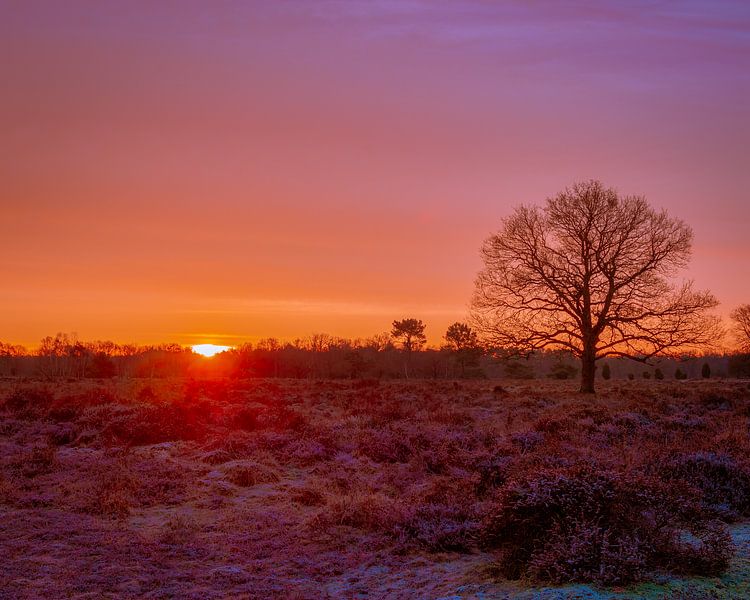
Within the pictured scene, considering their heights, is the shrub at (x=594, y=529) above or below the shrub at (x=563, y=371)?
below

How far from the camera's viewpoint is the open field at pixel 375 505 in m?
6.02

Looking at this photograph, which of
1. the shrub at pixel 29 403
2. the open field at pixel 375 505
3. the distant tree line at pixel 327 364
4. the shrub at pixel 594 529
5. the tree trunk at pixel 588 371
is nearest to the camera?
the shrub at pixel 594 529

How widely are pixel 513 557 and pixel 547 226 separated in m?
26.6

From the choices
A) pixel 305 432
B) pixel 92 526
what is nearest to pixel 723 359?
pixel 305 432

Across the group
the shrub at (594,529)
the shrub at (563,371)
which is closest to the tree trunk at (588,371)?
the shrub at (594,529)

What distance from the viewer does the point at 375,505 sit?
31.8ft

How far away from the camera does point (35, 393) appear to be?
23172 millimetres

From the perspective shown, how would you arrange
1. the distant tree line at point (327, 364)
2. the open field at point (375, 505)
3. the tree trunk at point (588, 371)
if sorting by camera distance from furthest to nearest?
the distant tree line at point (327, 364), the tree trunk at point (588, 371), the open field at point (375, 505)

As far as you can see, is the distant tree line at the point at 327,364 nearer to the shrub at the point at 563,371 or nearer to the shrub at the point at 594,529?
the shrub at the point at 563,371

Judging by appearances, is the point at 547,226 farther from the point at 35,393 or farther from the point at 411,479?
the point at 35,393

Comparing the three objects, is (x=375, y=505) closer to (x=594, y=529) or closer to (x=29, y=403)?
(x=594, y=529)

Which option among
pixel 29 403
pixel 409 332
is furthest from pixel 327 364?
pixel 29 403

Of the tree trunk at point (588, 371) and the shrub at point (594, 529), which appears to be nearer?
the shrub at point (594, 529)

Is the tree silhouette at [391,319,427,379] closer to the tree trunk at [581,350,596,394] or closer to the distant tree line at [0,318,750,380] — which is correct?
the distant tree line at [0,318,750,380]
